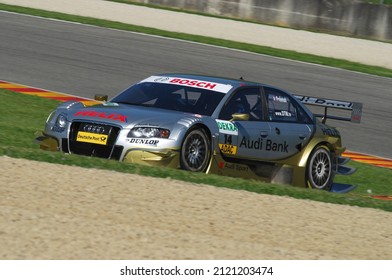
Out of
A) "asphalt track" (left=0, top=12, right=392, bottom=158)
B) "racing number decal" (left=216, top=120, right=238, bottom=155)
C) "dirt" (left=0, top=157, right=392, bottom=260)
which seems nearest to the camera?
"dirt" (left=0, top=157, right=392, bottom=260)

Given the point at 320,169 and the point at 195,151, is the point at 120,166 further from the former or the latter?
the point at 320,169

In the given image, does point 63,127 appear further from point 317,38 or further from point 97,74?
point 317,38

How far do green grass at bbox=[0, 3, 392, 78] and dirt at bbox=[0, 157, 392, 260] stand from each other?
47.3ft

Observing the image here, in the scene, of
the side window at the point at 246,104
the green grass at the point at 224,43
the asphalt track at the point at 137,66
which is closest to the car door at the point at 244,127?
the side window at the point at 246,104

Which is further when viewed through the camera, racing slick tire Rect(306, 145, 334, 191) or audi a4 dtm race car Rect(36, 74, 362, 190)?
racing slick tire Rect(306, 145, 334, 191)

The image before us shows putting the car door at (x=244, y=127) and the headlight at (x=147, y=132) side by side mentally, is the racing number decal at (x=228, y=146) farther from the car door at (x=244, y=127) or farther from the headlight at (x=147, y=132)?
the headlight at (x=147, y=132)

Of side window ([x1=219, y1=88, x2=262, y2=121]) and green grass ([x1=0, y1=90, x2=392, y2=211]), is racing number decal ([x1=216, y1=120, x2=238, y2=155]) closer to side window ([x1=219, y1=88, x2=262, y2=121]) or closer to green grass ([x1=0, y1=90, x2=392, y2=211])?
side window ([x1=219, y1=88, x2=262, y2=121])

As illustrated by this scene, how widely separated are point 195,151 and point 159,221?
284 centimetres

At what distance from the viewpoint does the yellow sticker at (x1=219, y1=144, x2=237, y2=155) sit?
11.3 metres

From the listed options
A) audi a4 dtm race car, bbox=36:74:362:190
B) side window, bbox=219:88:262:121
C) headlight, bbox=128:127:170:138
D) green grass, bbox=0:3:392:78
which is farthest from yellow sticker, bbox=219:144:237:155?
green grass, bbox=0:3:392:78

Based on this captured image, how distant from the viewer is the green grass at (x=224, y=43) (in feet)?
78.9

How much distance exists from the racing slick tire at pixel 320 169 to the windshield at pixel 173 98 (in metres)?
1.49

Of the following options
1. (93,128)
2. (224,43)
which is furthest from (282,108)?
(224,43)

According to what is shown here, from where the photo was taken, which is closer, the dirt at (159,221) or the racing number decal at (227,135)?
the dirt at (159,221)
